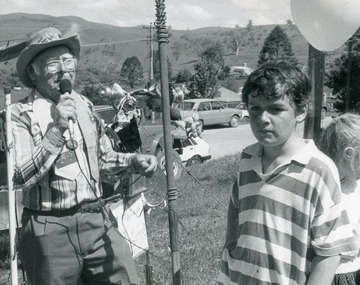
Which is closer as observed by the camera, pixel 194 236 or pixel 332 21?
pixel 332 21

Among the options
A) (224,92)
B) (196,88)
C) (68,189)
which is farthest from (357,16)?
(224,92)

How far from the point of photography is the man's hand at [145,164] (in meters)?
2.63

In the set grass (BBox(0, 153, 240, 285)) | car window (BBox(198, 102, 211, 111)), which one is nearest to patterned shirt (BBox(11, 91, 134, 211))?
grass (BBox(0, 153, 240, 285))

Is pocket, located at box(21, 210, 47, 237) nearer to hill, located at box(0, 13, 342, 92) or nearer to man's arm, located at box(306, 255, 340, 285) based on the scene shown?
man's arm, located at box(306, 255, 340, 285)

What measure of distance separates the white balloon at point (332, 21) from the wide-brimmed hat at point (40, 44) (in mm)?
1819

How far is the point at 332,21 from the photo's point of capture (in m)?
3.60

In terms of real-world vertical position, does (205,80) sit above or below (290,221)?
below

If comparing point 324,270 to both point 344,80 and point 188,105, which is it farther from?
point 188,105

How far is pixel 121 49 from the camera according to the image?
8612 cm

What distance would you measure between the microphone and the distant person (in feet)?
4.03

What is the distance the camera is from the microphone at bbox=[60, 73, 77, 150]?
2.39m

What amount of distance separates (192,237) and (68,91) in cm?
323

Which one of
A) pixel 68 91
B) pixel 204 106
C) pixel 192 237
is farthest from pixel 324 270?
pixel 204 106

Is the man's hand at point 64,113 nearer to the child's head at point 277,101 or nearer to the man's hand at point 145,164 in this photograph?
the man's hand at point 145,164
